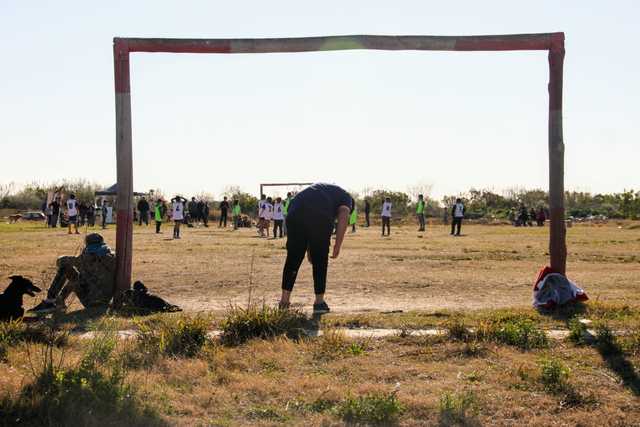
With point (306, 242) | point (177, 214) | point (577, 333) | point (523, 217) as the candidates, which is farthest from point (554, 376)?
point (523, 217)

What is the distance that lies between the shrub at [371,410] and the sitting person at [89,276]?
4.70 meters

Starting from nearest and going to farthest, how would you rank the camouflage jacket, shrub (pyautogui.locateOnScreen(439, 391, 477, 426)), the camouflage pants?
1. shrub (pyautogui.locateOnScreen(439, 391, 477, 426))
2. the camouflage pants
3. the camouflage jacket

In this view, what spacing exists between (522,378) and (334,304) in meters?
4.26

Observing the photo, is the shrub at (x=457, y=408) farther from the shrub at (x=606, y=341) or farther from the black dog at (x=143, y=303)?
the black dog at (x=143, y=303)

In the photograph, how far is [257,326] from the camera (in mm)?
7383

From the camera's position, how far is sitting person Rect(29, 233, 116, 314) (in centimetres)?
903

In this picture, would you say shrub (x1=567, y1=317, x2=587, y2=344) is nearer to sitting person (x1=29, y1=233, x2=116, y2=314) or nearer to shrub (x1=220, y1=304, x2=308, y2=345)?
shrub (x1=220, y1=304, x2=308, y2=345)

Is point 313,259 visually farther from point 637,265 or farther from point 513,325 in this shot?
point 637,265

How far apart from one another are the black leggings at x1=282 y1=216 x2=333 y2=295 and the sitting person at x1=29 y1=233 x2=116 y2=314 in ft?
7.43

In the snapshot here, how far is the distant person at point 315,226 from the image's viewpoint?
879 centimetres

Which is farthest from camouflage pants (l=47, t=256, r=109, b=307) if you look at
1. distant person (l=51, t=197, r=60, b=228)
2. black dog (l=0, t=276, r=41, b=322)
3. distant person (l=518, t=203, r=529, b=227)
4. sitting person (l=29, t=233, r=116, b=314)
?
distant person (l=518, t=203, r=529, b=227)

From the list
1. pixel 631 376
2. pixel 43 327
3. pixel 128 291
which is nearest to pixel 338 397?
pixel 631 376

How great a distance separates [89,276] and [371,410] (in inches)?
207

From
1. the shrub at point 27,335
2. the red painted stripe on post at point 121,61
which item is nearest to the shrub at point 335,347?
the shrub at point 27,335
